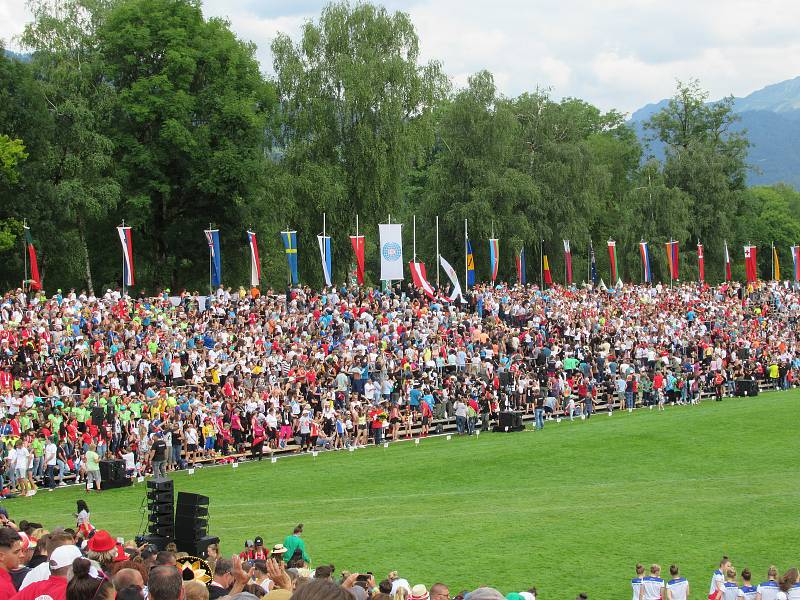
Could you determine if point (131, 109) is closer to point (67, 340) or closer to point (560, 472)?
point (67, 340)

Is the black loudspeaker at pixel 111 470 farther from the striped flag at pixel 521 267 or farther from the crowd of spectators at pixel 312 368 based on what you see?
the striped flag at pixel 521 267

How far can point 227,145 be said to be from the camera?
158 ft

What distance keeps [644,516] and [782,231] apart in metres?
86.3

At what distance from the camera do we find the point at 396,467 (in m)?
27.1

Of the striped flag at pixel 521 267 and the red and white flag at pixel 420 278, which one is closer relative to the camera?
the red and white flag at pixel 420 278

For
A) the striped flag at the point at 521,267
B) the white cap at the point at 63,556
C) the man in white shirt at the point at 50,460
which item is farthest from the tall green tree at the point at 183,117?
the white cap at the point at 63,556

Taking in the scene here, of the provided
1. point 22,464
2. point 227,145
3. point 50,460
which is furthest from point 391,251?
point 22,464

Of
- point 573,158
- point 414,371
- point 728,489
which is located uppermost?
A: point 573,158

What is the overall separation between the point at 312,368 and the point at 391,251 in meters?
9.15

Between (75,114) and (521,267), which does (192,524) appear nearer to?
(75,114)

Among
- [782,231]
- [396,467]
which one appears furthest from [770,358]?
[782,231]

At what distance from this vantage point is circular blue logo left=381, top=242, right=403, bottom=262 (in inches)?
1570

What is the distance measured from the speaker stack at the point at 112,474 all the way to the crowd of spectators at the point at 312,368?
9.3 inches

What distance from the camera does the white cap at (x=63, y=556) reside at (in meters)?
8.43
